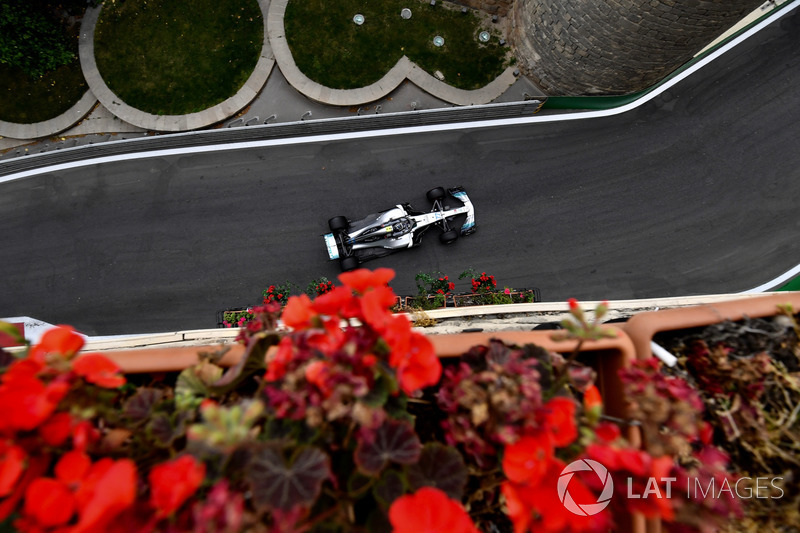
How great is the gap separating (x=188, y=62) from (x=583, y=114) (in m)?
10.7

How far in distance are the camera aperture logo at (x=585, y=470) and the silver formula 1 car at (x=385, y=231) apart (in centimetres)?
757

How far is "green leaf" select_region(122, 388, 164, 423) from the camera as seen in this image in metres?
2.09

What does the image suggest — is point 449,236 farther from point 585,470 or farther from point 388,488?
point 388,488

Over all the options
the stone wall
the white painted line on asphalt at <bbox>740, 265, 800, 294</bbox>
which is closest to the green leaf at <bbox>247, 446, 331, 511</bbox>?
the stone wall

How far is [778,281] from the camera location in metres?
10.7

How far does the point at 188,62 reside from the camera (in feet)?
35.7

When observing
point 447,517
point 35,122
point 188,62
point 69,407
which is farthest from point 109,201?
point 447,517

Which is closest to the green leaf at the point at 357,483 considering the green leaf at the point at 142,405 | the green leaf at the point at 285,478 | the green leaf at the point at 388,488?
the green leaf at the point at 388,488

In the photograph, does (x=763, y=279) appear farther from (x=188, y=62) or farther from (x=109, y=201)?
(x=109, y=201)

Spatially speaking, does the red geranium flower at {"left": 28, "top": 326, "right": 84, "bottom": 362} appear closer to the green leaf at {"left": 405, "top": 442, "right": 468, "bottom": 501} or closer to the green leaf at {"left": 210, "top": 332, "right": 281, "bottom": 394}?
the green leaf at {"left": 210, "top": 332, "right": 281, "bottom": 394}

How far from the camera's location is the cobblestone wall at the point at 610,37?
741cm

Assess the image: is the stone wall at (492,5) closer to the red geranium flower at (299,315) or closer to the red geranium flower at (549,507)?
the red geranium flower at (299,315)

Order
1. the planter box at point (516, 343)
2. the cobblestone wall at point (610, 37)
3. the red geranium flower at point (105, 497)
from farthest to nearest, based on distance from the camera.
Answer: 1. the cobblestone wall at point (610, 37)
2. the planter box at point (516, 343)
3. the red geranium flower at point (105, 497)

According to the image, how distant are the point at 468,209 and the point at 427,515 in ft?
29.1
